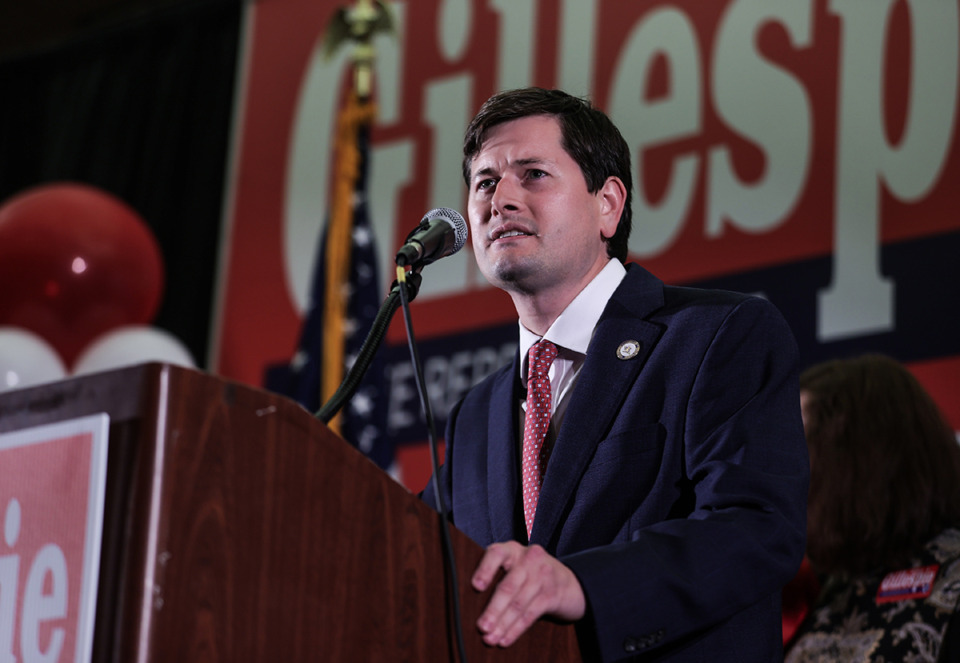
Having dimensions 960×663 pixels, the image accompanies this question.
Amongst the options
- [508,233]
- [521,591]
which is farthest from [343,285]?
[521,591]

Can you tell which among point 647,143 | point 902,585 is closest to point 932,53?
point 647,143

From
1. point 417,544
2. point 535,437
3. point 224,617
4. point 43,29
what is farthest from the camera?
point 43,29

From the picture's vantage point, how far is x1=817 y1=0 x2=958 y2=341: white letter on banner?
11.5 ft

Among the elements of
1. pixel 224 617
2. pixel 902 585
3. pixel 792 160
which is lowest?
pixel 224 617

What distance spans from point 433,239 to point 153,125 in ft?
15.4

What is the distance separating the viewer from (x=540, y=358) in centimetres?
163

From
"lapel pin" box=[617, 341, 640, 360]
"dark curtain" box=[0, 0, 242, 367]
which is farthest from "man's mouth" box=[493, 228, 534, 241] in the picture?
"dark curtain" box=[0, 0, 242, 367]

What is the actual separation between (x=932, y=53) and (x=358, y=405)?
85.4 inches

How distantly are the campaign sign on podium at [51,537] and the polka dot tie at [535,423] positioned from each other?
0.64 m

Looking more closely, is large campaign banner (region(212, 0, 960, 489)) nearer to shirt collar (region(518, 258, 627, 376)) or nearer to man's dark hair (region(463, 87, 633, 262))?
man's dark hair (region(463, 87, 633, 262))

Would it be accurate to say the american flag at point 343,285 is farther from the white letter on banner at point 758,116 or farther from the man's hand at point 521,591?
the man's hand at point 521,591

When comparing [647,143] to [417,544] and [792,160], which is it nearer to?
[792,160]

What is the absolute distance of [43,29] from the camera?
251 inches

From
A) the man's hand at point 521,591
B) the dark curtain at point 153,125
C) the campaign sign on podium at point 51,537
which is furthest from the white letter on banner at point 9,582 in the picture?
the dark curtain at point 153,125
